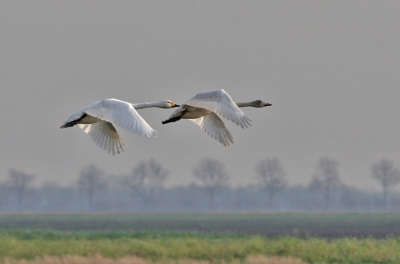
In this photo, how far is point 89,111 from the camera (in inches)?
395

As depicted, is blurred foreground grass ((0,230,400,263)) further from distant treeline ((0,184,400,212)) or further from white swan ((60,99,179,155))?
distant treeline ((0,184,400,212))

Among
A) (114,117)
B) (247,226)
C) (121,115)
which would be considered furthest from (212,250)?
(247,226)

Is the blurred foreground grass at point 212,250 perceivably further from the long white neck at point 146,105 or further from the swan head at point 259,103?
the long white neck at point 146,105

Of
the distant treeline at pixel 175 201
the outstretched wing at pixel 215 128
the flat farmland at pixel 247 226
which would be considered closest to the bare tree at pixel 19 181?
the distant treeline at pixel 175 201

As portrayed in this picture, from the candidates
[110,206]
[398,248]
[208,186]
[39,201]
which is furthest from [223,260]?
[39,201]

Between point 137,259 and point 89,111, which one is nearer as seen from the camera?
point 89,111

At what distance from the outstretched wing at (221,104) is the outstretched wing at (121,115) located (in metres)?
1.21

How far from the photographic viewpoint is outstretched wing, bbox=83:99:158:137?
9438 millimetres

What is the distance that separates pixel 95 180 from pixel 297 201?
53894 mm

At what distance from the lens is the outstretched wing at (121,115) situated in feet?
31.0

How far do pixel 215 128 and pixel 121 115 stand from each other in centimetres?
319

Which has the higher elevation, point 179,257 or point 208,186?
point 208,186

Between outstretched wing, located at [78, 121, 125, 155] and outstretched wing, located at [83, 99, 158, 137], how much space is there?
1.52 m

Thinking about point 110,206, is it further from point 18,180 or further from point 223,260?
point 223,260
